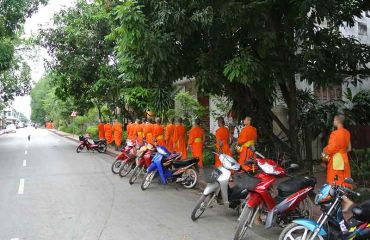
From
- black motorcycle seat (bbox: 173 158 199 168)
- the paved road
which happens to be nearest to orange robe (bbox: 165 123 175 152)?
the paved road

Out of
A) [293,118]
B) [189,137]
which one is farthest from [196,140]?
[293,118]

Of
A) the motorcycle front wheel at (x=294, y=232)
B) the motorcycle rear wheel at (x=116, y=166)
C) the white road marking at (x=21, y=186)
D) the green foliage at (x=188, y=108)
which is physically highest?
the green foliage at (x=188, y=108)

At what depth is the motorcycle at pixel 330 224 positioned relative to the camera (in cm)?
518

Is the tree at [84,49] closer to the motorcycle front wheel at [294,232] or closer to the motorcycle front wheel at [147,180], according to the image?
the motorcycle front wheel at [147,180]

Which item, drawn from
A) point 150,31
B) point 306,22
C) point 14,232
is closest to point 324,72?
point 306,22

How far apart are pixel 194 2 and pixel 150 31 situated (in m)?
0.97

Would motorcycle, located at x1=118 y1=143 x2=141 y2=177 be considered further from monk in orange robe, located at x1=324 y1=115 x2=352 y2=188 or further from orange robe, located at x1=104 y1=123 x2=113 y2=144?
orange robe, located at x1=104 y1=123 x2=113 y2=144

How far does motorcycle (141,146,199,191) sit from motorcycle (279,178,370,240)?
17.7 feet

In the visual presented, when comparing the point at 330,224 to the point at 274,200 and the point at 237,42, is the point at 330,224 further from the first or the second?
the point at 237,42

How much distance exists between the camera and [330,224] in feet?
18.0

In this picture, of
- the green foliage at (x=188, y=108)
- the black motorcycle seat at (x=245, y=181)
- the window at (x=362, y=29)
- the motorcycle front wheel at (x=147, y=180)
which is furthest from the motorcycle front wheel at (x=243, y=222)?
the window at (x=362, y=29)

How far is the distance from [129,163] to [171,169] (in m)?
2.59

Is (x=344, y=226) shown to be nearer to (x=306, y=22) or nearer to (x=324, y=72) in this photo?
(x=306, y=22)

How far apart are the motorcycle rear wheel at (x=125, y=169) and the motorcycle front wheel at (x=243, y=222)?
7.27 m
